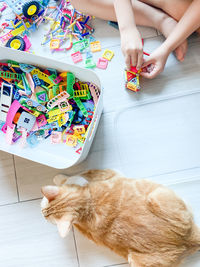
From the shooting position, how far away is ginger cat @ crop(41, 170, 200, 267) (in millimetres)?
826

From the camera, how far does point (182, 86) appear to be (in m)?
1.05

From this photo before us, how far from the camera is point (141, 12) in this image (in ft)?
3.47

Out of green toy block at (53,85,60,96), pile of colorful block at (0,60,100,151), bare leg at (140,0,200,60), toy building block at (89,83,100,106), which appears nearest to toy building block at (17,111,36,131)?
pile of colorful block at (0,60,100,151)

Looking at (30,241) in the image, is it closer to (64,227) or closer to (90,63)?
(64,227)

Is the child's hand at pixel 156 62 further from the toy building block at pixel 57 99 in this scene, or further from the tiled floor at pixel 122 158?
the toy building block at pixel 57 99

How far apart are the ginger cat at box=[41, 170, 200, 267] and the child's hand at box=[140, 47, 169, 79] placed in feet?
1.36

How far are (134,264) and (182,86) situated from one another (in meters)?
0.64

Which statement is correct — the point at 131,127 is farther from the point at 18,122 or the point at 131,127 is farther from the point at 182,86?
the point at 18,122

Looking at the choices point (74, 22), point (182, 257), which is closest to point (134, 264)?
point (182, 257)

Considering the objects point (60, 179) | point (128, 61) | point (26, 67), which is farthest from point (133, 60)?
point (60, 179)

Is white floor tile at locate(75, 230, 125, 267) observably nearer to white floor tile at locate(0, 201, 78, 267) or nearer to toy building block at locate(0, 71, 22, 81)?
white floor tile at locate(0, 201, 78, 267)

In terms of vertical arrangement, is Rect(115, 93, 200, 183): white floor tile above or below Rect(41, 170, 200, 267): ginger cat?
above

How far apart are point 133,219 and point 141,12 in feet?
2.46

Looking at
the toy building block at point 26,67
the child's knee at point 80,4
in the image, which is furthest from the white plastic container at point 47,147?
the child's knee at point 80,4
